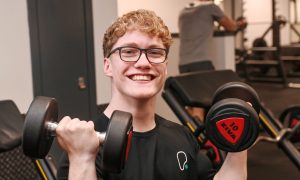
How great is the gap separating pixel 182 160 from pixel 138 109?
21 cm

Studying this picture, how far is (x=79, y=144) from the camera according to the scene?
1000mm

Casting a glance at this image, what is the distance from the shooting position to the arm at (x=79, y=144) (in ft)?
3.25

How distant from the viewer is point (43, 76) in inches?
104

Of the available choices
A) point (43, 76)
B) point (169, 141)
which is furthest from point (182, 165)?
point (43, 76)

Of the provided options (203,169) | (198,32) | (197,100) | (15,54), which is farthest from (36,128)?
(198,32)

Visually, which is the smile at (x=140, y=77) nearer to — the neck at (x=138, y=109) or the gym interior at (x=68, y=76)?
the neck at (x=138, y=109)

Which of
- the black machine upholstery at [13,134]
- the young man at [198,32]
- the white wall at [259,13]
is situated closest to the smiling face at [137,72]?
the black machine upholstery at [13,134]

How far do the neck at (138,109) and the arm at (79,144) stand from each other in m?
0.23

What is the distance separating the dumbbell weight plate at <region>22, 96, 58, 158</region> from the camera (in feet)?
3.29

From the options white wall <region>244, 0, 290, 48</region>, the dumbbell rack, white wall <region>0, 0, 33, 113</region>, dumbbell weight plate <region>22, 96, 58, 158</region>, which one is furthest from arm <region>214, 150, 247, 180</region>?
white wall <region>244, 0, 290, 48</region>

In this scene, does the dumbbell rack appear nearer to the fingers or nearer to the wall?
the wall

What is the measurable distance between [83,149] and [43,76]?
5.65 feet

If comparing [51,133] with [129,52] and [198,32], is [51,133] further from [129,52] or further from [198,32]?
[198,32]

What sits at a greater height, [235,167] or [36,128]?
[36,128]
